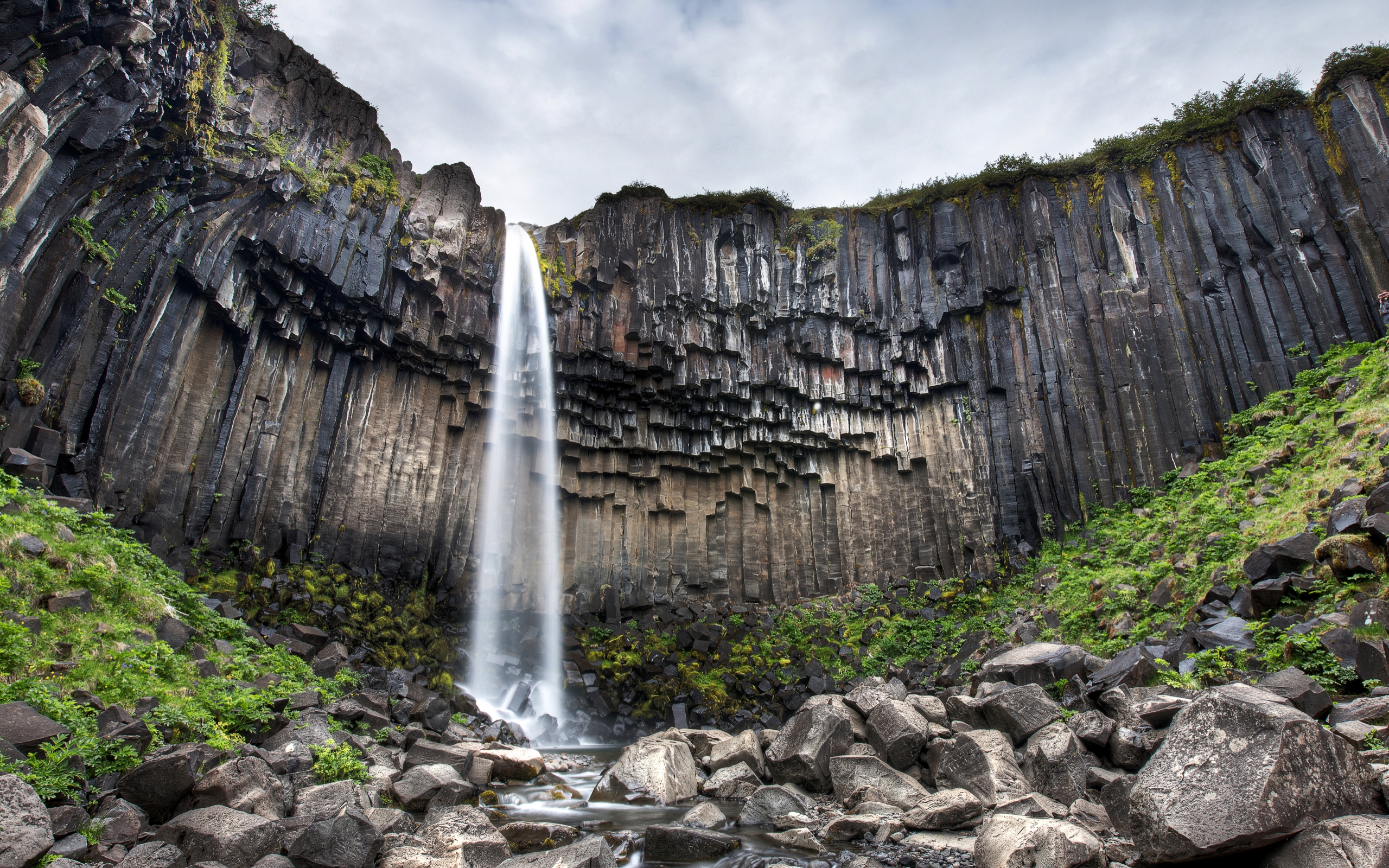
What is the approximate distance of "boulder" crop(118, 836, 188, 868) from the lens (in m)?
4.35

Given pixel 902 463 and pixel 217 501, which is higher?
pixel 902 463

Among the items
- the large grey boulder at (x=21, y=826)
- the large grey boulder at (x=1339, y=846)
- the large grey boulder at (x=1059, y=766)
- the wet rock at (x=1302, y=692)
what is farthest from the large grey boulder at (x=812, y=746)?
the large grey boulder at (x=21, y=826)

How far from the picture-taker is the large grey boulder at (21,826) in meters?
3.83

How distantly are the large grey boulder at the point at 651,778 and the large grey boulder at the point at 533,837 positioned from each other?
5.70ft

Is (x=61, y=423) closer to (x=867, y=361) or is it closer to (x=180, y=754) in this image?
(x=180, y=754)

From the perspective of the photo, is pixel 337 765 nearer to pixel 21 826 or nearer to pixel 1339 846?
pixel 21 826

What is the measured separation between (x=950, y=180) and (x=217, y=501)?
860 inches

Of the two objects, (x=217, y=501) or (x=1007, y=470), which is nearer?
(x=217, y=501)

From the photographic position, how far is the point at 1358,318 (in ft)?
49.3

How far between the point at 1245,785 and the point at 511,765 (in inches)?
301

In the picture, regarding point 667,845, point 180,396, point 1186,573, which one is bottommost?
point 667,845

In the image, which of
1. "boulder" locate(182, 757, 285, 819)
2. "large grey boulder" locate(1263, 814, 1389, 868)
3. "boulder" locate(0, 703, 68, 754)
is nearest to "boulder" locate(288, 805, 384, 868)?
"boulder" locate(182, 757, 285, 819)

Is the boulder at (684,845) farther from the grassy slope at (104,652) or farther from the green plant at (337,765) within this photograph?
the grassy slope at (104,652)

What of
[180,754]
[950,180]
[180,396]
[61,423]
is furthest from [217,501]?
[950,180]
